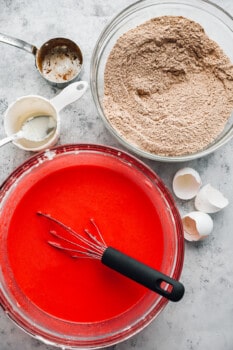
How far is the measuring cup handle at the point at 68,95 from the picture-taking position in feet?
5.01

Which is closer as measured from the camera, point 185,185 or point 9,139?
point 9,139

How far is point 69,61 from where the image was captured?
165 centimetres

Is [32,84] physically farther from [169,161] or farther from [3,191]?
[169,161]

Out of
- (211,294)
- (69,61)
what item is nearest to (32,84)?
(69,61)

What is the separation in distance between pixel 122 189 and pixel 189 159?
218mm

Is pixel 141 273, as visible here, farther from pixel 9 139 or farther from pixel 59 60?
pixel 59 60

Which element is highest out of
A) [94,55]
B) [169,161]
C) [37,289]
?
[94,55]

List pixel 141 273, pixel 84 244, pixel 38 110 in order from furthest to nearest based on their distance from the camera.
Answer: pixel 38 110
pixel 84 244
pixel 141 273

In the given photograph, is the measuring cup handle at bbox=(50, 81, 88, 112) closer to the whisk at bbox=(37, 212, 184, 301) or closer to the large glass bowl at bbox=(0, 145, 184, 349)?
the large glass bowl at bbox=(0, 145, 184, 349)

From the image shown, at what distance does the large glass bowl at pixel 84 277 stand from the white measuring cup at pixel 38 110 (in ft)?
0.16

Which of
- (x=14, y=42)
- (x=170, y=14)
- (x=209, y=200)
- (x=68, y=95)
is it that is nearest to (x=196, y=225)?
(x=209, y=200)

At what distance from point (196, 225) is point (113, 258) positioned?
0.31 m

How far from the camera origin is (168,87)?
5.12 ft

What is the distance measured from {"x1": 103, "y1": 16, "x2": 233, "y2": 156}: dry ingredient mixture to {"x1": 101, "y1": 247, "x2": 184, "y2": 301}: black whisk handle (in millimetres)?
345
